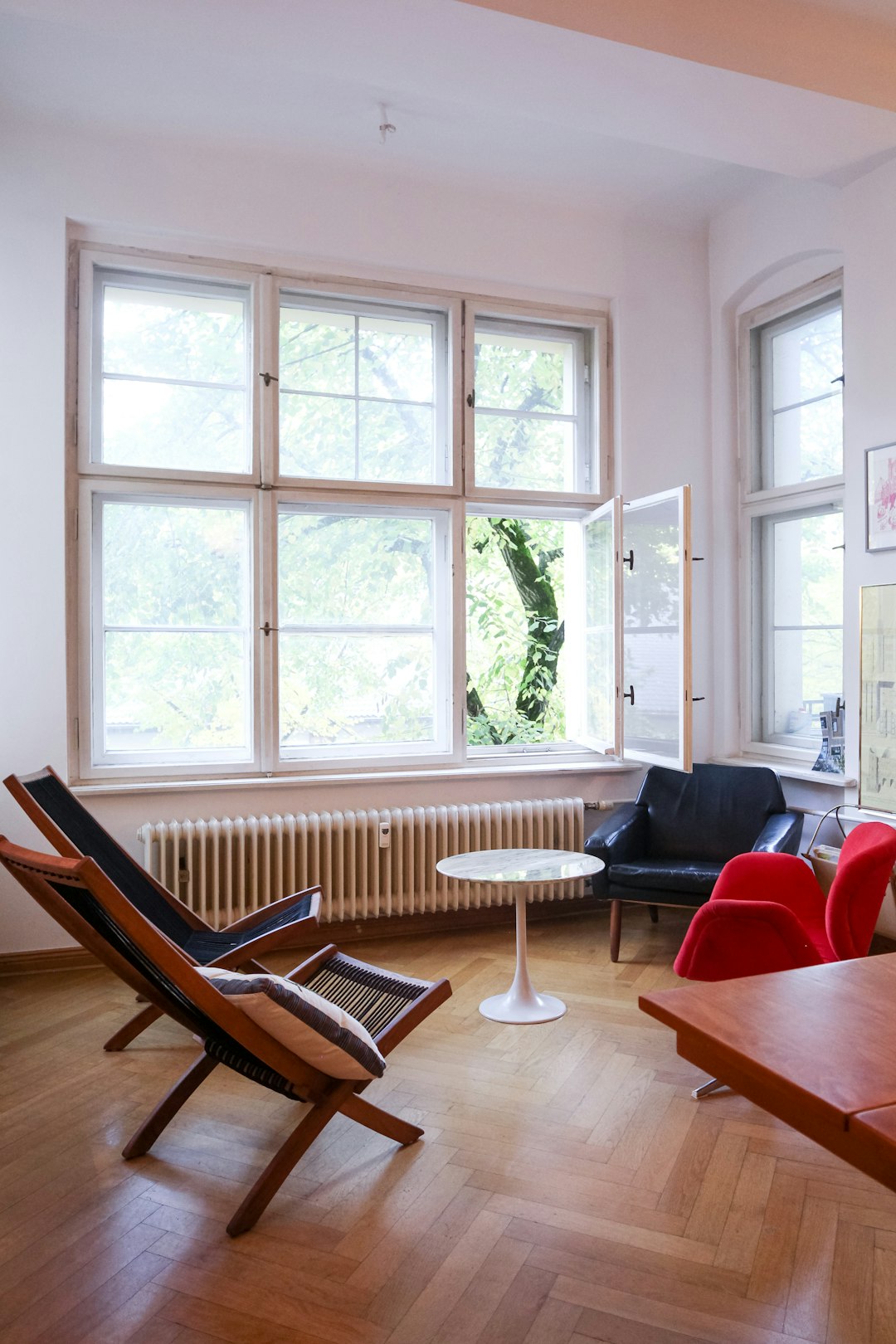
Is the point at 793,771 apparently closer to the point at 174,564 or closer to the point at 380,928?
the point at 380,928

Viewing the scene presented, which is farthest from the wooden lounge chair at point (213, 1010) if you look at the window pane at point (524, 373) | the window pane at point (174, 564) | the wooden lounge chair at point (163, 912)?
the window pane at point (524, 373)

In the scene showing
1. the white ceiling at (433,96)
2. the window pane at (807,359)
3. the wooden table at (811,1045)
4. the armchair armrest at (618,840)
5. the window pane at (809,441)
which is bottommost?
the armchair armrest at (618,840)

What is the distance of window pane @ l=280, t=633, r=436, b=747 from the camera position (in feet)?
15.8

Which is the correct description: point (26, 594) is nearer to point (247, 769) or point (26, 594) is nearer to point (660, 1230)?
point (247, 769)

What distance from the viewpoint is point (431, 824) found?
4.71m

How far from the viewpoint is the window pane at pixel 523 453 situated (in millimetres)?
5133

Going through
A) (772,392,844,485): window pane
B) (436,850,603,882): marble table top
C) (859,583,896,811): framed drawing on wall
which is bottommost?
(436,850,603,882): marble table top

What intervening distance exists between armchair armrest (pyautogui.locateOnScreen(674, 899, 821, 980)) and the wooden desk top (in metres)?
1.09

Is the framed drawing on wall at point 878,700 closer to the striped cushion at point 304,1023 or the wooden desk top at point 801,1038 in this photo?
the wooden desk top at point 801,1038

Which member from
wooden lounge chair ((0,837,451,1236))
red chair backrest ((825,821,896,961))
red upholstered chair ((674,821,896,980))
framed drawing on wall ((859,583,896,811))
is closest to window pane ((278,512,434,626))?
framed drawing on wall ((859,583,896,811))

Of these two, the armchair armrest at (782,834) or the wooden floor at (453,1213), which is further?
the armchair armrest at (782,834)

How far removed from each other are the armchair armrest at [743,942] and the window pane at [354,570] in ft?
8.10

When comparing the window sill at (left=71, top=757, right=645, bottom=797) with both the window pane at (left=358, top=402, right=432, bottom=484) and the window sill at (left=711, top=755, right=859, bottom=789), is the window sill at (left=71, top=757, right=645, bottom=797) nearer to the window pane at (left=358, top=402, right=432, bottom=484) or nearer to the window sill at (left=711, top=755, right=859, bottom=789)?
the window sill at (left=711, top=755, right=859, bottom=789)

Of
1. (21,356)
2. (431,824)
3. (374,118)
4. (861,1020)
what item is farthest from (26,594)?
(861,1020)
